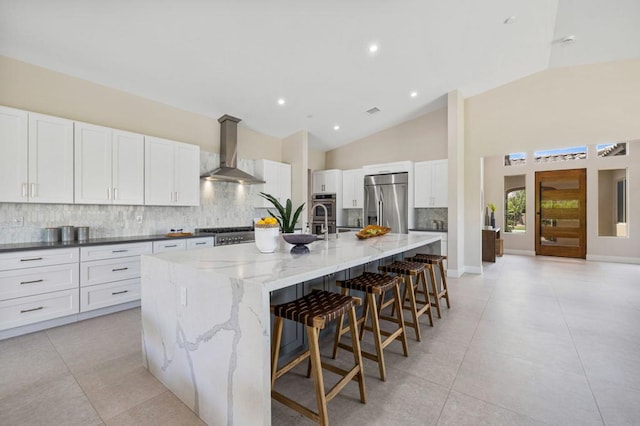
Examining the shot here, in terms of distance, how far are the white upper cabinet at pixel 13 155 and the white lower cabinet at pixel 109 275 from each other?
85 cm

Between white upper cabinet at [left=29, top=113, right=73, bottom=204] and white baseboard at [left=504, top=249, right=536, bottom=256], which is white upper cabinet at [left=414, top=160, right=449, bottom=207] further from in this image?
white upper cabinet at [left=29, top=113, right=73, bottom=204]

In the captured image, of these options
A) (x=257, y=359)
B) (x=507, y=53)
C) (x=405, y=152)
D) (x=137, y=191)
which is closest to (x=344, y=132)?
(x=405, y=152)

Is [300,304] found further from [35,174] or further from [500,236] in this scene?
[500,236]

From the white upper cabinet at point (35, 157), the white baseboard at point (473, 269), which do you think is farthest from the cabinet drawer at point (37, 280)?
the white baseboard at point (473, 269)

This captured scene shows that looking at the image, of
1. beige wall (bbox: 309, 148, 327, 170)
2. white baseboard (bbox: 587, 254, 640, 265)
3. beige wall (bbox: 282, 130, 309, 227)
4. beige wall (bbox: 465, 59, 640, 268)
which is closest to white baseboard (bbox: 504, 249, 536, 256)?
white baseboard (bbox: 587, 254, 640, 265)

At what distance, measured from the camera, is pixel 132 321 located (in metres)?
3.17

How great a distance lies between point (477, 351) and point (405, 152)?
4.84 metres

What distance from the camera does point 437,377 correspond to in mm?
2057

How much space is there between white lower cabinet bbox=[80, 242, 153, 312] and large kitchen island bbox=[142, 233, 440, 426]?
1591mm

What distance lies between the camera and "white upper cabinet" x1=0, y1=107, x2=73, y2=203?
2.86 m

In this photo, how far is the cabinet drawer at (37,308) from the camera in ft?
8.83

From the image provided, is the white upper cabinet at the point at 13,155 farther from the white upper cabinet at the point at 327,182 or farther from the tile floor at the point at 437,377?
the white upper cabinet at the point at 327,182

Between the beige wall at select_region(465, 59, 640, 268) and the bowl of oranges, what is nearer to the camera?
the bowl of oranges

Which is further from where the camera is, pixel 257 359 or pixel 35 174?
pixel 35 174
